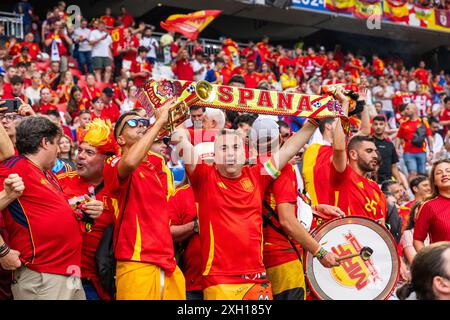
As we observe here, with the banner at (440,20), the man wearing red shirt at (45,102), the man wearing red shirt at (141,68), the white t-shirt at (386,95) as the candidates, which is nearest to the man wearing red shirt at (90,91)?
the man wearing red shirt at (45,102)

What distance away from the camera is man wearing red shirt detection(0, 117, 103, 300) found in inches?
147

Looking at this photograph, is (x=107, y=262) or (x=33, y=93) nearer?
(x=107, y=262)

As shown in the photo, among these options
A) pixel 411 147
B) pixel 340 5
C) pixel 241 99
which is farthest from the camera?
pixel 340 5

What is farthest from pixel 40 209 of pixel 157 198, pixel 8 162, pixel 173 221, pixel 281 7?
pixel 281 7

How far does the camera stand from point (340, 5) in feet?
79.1

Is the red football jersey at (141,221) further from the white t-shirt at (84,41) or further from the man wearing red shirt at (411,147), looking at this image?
the white t-shirt at (84,41)

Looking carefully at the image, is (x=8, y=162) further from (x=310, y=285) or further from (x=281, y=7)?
(x=281, y=7)

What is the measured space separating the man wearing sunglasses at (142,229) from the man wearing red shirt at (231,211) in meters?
0.24

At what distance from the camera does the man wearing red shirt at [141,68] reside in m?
14.7

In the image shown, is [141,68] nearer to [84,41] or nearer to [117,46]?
[117,46]

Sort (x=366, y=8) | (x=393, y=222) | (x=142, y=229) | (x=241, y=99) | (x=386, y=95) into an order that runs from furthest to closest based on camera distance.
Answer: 1. (x=366, y=8)
2. (x=386, y=95)
3. (x=393, y=222)
4. (x=241, y=99)
5. (x=142, y=229)

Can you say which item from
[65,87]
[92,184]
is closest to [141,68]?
[65,87]

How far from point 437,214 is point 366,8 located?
68.7 feet

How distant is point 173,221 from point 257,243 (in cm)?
77
